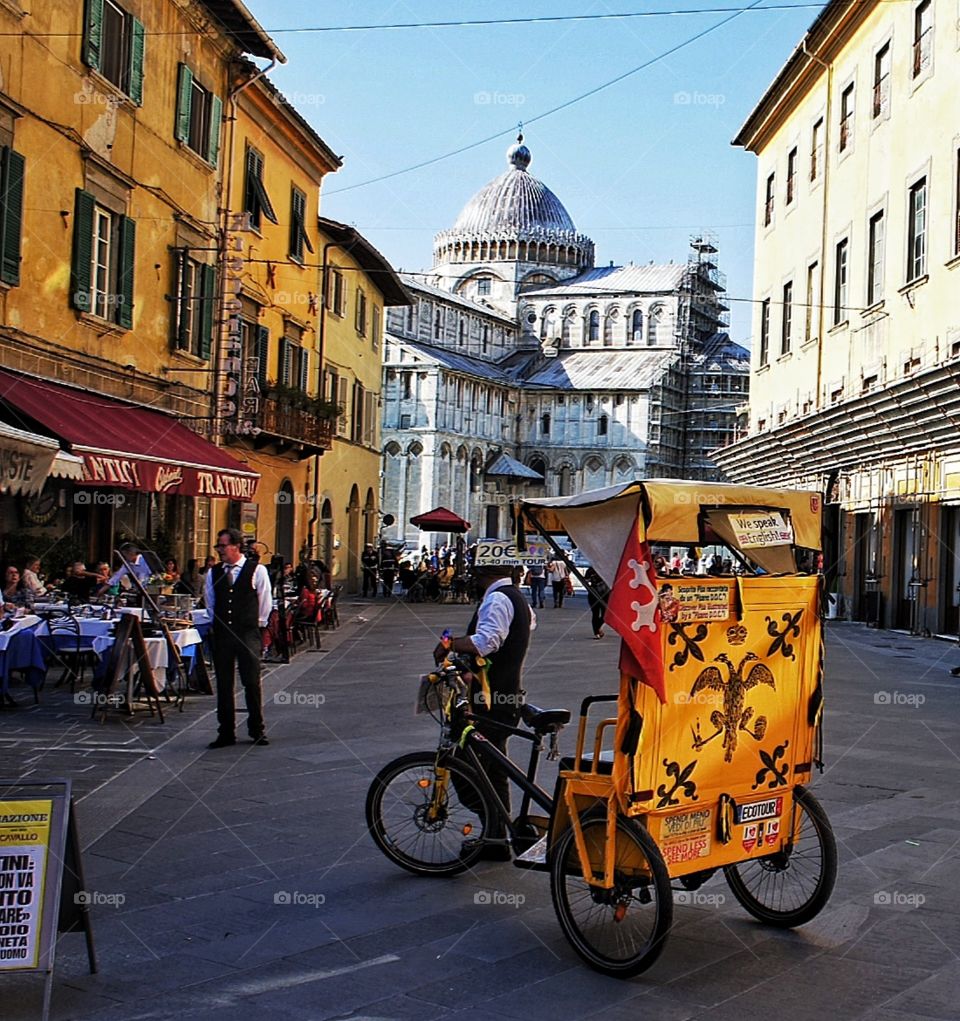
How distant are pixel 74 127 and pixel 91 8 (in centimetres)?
158

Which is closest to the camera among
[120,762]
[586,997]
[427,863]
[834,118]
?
[586,997]

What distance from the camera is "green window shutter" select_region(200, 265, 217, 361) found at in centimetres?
2353

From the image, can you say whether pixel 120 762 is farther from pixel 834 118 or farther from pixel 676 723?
pixel 834 118

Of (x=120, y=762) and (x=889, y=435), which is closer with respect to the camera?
(x=120, y=762)

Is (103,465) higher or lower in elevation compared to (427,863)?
higher

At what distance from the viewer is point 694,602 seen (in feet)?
18.4

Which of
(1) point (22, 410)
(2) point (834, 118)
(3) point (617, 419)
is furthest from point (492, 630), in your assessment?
(3) point (617, 419)

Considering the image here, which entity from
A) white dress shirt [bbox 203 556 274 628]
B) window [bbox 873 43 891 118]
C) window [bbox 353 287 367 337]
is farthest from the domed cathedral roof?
white dress shirt [bbox 203 556 274 628]

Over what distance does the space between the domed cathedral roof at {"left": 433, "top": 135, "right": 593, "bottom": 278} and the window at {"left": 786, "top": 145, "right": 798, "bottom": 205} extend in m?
75.7

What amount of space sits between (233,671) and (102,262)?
10316mm

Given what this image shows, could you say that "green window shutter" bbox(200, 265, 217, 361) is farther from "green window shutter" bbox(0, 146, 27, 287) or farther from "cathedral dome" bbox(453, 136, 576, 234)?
"cathedral dome" bbox(453, 136, 576, 234)

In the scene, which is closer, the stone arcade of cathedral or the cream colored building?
the cream colored building

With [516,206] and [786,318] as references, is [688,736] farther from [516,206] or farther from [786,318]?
Result: [516,206]

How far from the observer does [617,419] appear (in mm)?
104000
